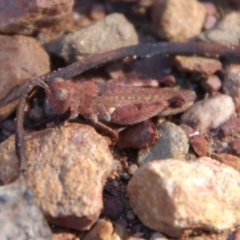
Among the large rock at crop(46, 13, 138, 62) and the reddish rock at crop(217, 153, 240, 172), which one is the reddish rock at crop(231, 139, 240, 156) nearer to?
the reddish rock at crop(217, 153, 240, 172)

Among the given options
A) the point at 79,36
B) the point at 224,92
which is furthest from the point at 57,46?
the point at 224,92

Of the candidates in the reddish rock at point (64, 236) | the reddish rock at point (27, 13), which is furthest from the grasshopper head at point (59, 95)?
the reddish rock at point (64, 236)

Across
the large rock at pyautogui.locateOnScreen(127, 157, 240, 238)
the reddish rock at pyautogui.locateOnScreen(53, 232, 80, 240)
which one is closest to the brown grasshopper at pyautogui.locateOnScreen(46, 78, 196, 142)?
the large rock at pyautogui.locateOnScreen(127, 157, 240, 238)

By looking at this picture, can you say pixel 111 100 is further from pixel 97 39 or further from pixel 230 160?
pixel 230 160

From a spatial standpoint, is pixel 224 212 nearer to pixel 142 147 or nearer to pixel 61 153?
pixel 142 147

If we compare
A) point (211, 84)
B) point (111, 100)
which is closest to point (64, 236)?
point (111, 100)

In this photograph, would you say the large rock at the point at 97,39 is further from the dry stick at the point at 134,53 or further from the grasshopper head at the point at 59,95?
the grasshopper head at the point at 59,95

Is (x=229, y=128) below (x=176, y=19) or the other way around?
below

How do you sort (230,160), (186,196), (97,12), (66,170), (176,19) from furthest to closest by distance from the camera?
(97,12), (176,19), (230,160), (66,170), (186,196)

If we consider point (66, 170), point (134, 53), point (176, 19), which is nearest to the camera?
point (66, 170)
